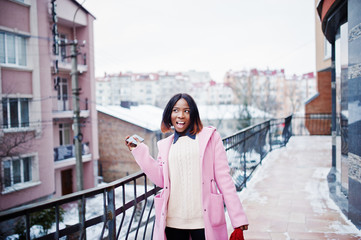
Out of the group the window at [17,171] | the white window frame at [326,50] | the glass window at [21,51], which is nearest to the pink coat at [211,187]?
the window at [17,171]

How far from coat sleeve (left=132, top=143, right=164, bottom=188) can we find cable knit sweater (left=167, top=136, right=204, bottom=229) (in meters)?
0.09

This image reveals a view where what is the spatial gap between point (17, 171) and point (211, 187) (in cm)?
1007

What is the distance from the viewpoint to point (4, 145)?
819 cm

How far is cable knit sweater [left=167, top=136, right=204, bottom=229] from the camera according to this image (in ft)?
5.27

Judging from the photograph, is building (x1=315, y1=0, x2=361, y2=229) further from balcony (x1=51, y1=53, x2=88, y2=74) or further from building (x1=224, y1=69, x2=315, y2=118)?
building (x1=224, y1=69, x2=315, y2=118)

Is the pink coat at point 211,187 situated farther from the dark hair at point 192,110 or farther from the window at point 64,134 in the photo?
the window at point 64,134

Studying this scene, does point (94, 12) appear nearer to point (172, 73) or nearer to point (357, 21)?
point (357, 21)

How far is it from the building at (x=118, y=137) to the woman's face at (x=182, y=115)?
13747mm

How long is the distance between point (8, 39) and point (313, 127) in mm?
11955

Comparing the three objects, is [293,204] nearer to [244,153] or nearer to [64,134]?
[244,153]

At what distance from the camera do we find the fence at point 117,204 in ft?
4.38

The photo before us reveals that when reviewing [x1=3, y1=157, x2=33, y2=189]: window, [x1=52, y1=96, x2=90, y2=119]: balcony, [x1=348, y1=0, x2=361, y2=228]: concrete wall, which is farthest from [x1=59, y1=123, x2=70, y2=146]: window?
[x1=348, y1=0, x2=361, y2=228]: concrete wall

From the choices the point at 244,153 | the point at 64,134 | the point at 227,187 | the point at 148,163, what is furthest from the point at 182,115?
the point at 64,134

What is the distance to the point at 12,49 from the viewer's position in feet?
30.5
